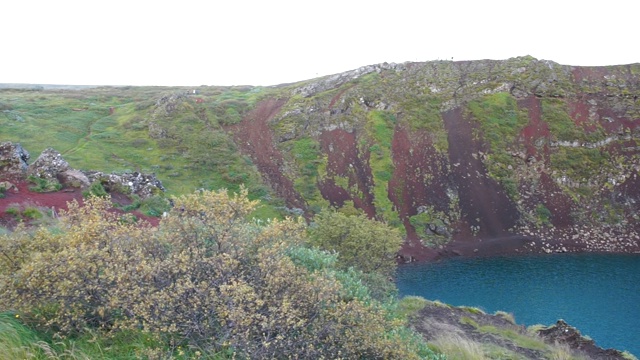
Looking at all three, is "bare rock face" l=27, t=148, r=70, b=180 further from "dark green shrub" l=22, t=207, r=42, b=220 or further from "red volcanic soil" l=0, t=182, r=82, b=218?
"dark green shrub" l=22, t=207, r=42, b=220

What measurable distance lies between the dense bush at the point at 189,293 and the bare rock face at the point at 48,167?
107ft

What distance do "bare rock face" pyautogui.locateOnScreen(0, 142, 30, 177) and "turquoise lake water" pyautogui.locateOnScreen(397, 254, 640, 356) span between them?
3546cm

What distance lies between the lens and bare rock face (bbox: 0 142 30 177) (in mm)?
35531

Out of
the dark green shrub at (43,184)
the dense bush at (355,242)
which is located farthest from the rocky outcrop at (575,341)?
the dark green shrub at (43,184)

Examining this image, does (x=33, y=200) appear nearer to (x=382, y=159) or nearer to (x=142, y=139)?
(x=142, y=139)

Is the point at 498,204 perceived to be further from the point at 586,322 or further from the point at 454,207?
the point at 586,322

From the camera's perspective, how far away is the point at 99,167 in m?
47.0

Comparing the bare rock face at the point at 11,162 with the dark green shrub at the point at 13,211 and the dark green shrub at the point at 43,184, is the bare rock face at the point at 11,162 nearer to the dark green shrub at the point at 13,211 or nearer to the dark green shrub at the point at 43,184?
the dark green shrub at the point at 43,184

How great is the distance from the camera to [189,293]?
771 centimetres

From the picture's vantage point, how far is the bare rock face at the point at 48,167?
36328 mm

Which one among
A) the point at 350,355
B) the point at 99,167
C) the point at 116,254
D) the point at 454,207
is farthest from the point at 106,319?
the point at 454,207

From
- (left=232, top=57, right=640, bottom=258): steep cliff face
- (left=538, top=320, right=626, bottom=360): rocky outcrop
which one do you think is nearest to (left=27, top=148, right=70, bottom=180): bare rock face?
(left=232, top=57, right=640, bottom=258): steep cliff face

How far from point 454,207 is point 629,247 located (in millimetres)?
20888

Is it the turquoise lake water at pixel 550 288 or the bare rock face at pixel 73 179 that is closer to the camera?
the turquoise lake water at pixel 550 288
